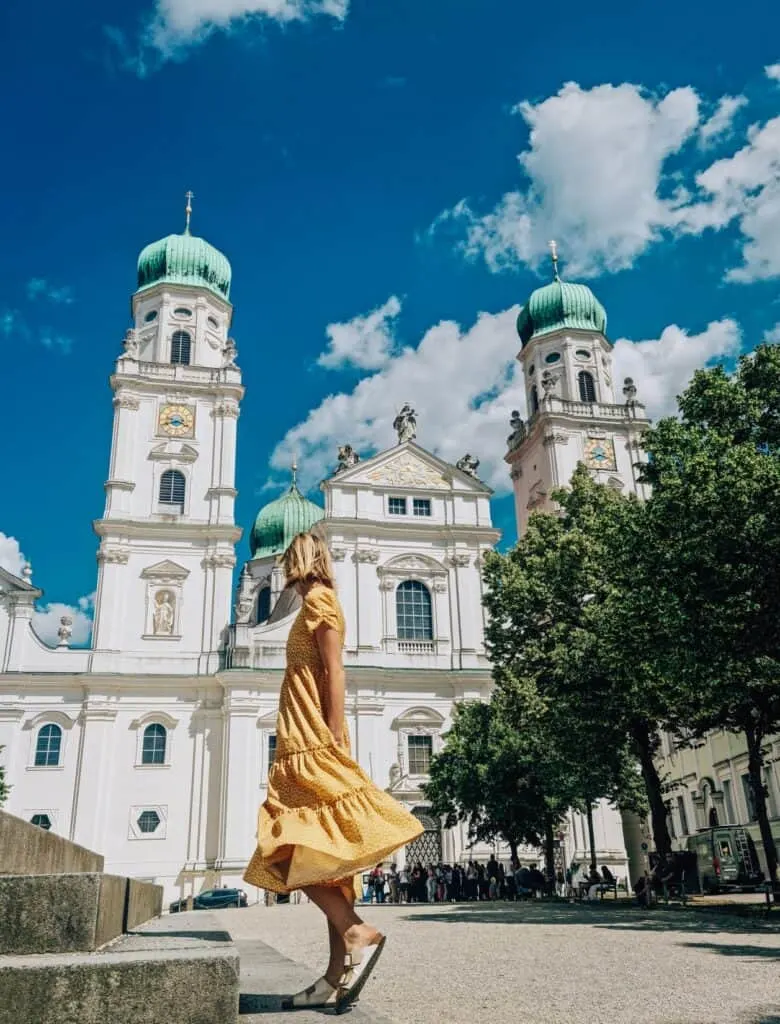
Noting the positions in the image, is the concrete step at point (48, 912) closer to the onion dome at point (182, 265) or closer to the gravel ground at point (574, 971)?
the gravel ground at point (574, 971)

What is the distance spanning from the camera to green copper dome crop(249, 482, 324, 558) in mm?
51906

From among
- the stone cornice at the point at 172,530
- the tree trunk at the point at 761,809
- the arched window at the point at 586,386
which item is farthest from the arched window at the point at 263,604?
the tree trunk at the point at 761,809

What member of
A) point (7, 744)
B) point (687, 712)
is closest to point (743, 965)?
point (687, 712)

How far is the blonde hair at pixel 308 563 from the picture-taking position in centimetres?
445

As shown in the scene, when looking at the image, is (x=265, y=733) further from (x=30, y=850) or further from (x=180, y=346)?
(x=30, y=850)

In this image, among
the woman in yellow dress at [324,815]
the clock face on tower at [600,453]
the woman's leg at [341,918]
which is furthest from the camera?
the clock face on tower at [600,453]

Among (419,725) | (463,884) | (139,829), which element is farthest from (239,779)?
(463,884)

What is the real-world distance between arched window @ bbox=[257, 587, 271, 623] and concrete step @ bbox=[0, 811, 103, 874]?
44.0 meters

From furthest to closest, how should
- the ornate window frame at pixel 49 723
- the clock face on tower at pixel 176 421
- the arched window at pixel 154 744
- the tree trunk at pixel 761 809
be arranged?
the clock face on tower at pixel 176 421, the arched window at pixel 154 744, the ornate window frame at pixel 49 723, the tree trunk at pixel 761 809

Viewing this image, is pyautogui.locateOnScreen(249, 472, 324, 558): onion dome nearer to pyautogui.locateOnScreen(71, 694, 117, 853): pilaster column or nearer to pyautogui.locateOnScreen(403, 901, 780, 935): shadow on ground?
pyautogui.locateOnScreen(71, 694, 117, 853): pilaster column

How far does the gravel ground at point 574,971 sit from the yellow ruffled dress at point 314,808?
2.13 feet

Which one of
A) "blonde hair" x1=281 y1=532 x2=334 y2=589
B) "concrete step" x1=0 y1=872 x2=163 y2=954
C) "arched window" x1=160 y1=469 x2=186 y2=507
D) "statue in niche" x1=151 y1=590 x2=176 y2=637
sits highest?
"arched window" x1=160 y1=469 x2=186 y2=507

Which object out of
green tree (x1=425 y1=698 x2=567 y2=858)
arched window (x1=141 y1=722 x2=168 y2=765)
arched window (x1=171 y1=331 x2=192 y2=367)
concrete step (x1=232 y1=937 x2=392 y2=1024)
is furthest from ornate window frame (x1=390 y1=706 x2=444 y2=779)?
concrete step (x1=232 y1=937 x2=392 y2=1024)

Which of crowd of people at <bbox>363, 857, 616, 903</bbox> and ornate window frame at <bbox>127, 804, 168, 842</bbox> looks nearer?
crowd of people at <bbox>363, 857, 616, 903</bbox>
